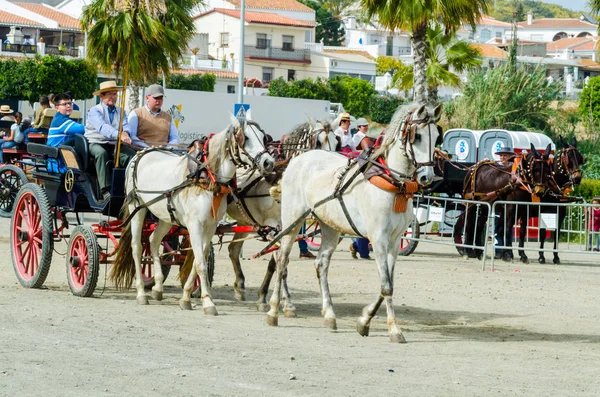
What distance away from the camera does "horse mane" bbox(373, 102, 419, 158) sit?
9.80m

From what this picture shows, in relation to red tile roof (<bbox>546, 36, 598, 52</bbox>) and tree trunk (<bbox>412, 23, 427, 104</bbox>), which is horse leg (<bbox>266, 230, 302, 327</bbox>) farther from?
red tile roof (<bbox>546, 36, 598, 52</bbox>)

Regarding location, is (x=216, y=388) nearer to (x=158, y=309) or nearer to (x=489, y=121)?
(x=158, y=309)

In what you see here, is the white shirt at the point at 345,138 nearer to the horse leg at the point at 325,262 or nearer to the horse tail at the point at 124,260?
the horse tail at the point at 124,260

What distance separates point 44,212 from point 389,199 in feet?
14.6

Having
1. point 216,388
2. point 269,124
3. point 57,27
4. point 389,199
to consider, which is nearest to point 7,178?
point 389,199

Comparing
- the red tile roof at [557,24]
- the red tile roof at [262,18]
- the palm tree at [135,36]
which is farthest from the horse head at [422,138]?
the red tile roof at [557,24]

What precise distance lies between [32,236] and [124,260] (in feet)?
4.35

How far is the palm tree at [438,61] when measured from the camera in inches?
1123

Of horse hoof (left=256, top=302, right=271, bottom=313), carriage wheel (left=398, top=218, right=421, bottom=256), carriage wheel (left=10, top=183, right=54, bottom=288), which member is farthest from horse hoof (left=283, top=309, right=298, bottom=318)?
carriage wheel (left=398, top=218, right=421, bottom=256)

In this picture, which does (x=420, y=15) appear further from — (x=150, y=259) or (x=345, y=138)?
(x=150, y=259)

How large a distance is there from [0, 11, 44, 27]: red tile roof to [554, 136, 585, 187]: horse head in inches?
2483

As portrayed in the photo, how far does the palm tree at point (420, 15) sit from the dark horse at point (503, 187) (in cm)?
583

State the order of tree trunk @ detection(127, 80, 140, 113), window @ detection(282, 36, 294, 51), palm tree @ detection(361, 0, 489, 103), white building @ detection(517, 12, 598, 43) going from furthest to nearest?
white building @ detection(517, 12, 598, 43), window @ detection(282, 36, 294, 51), tree trunk @ detection(127, 80, 140, 113), palm tree @ detection(361, 0, 489, 103)

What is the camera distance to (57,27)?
7719cm
